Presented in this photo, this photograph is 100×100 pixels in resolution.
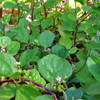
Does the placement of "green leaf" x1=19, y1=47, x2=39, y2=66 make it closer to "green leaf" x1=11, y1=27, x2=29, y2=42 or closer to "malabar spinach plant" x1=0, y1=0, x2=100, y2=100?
"malabar spinach plant" x1=0, y1=0, x2=100, y2=100

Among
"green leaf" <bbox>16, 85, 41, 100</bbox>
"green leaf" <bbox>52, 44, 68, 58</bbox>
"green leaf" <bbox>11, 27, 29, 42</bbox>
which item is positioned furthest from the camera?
"green leaf" <bbox>11, 27, 29, 42</bbox>

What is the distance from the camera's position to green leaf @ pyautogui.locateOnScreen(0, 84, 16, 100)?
39cm

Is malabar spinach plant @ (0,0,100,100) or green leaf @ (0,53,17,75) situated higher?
green leaf @ (0,53,17,75)

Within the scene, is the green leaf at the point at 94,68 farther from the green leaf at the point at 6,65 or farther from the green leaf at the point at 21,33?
the green leaf at the point at 21,33

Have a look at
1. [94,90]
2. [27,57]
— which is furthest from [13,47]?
[94,90]

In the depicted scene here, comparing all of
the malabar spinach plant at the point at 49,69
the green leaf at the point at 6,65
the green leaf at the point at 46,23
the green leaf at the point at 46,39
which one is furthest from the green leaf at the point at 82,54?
the green leaf at the point at 6,65

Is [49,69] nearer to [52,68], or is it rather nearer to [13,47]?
[52,68]

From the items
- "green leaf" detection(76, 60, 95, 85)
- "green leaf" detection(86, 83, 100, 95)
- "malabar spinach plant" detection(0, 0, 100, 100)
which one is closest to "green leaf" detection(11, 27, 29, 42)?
"malabar spinach plant" detection(0, 0, 100, 100)

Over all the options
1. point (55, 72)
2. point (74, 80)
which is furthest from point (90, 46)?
point (55, 72)

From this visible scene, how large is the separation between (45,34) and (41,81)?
0.29 meters

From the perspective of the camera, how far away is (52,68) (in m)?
0.49

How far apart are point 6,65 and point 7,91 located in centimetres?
7

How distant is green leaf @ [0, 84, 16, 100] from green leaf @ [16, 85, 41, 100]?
0.02 metres

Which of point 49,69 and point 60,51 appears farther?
point 60,51
